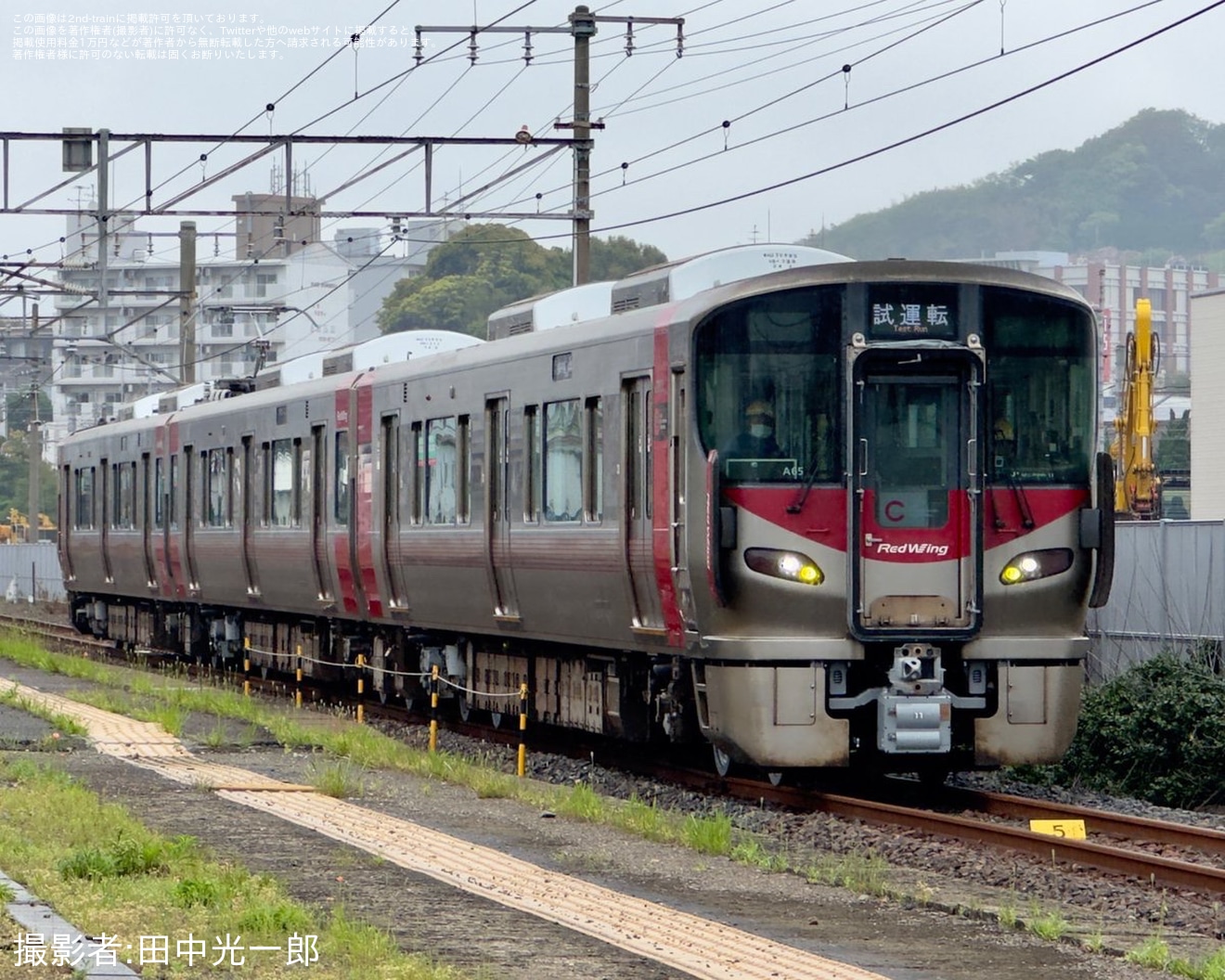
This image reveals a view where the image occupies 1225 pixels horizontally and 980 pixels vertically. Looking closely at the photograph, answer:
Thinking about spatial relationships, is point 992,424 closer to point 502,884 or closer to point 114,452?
point 502,884

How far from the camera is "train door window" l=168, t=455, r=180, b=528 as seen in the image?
28.2 meters

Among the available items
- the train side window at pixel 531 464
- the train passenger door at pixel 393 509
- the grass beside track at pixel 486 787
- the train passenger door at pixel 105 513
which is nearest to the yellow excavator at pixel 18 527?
the train passenger door at pixel 105 513

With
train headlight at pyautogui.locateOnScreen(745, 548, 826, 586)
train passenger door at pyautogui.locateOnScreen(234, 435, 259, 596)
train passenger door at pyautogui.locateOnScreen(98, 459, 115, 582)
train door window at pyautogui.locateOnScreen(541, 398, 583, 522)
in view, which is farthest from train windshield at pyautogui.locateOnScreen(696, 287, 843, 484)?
train passenger door at pyautogui.locateOnScreen(98, 459, 115, 582)

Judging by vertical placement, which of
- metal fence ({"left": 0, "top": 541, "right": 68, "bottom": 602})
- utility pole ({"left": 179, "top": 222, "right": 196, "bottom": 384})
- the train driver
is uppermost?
utility pole ({"left": 179, "top": 222, "right": 196, "bottom": 384})

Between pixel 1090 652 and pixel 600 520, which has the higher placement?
pixel 600 520

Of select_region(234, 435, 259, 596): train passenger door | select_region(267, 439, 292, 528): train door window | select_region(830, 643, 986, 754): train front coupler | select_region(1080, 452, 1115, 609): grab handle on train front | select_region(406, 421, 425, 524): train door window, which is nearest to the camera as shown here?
select_region(830, 643, 986, 754): train front coupler

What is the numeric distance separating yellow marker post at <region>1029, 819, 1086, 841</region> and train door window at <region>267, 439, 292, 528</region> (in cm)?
1219

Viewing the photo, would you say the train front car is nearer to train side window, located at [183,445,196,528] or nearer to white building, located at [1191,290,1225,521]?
train side window, located at [183,445,196,528]

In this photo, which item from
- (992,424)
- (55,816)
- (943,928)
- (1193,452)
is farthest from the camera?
(1193,452)

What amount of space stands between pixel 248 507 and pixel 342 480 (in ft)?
12.7

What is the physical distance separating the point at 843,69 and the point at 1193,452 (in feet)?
134

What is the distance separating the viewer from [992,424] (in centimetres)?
1322

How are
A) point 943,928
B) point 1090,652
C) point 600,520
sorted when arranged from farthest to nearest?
point 1090,652 < point 600,520 < point 943,928

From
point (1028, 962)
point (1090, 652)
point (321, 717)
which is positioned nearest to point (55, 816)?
point (1028, 962)
